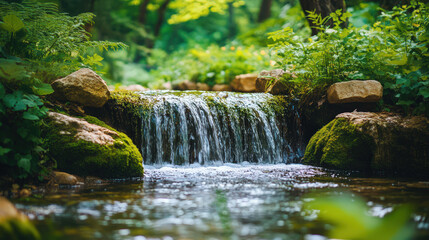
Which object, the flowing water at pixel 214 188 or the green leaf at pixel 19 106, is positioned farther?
the green leaf at pixel 19 106

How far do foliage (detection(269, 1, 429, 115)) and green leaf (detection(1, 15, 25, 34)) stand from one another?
4.06 metres

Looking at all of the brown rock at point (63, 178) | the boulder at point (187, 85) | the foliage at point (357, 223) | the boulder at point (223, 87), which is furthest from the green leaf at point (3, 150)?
the boulder at point (187, 85)

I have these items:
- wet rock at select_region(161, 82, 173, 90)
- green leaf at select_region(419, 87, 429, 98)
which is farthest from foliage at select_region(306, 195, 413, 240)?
wet rock at select_region(161, 82, 173, 90)

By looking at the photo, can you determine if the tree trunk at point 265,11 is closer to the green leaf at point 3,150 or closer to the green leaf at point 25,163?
the green leaf at point 25,163

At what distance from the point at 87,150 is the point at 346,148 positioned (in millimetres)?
3423

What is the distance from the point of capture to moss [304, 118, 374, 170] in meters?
4.95

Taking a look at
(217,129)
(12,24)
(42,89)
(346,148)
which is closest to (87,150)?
(42,89)

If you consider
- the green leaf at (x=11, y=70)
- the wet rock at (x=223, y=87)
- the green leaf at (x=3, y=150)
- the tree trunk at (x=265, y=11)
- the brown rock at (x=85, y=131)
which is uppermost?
the tree trunk at (x=265, y=11)

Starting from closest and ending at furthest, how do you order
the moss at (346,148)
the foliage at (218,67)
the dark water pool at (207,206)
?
the dark water pool at (207,206), the moss at (346,148), the foliage at (218,67)

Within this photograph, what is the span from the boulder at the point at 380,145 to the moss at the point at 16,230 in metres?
4.42

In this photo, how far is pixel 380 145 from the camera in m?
4.86

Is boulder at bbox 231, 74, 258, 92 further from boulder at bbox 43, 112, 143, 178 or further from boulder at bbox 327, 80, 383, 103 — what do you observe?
boulder at bbox 43, 112, 143, 178

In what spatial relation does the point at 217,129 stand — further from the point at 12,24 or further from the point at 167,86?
the point at 167,86

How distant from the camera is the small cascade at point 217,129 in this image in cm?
558
